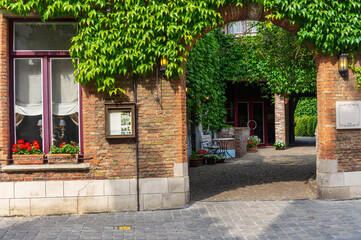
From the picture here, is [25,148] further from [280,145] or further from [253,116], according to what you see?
[253,116]

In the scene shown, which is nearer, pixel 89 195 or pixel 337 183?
pixel 89 195

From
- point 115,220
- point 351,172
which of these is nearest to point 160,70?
point 115,220

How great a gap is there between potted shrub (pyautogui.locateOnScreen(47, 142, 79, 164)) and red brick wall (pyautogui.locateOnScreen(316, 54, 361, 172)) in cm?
498

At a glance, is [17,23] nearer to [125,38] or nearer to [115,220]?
[125,38]

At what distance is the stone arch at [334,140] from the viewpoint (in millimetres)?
6848

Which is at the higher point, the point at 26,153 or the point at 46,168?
the point at 26,153

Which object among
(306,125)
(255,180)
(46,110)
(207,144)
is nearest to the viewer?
(46,110)

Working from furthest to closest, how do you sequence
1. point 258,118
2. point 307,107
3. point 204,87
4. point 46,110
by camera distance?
point 307,107 → point 258,118 → point 204,87 → point 46,110

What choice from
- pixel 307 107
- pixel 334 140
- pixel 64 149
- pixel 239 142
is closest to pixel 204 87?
pixel 239 142

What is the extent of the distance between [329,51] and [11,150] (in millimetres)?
6519

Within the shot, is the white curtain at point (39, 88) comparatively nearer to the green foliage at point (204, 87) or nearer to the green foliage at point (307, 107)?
the green foliage at point (204, 87)

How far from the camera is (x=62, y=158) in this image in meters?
6.39

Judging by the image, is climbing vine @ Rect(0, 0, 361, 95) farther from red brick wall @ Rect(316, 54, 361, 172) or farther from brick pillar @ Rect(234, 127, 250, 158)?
brick pillar @ Rect(234, 127, 250, 158)

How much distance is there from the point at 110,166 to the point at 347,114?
4.86 meters
